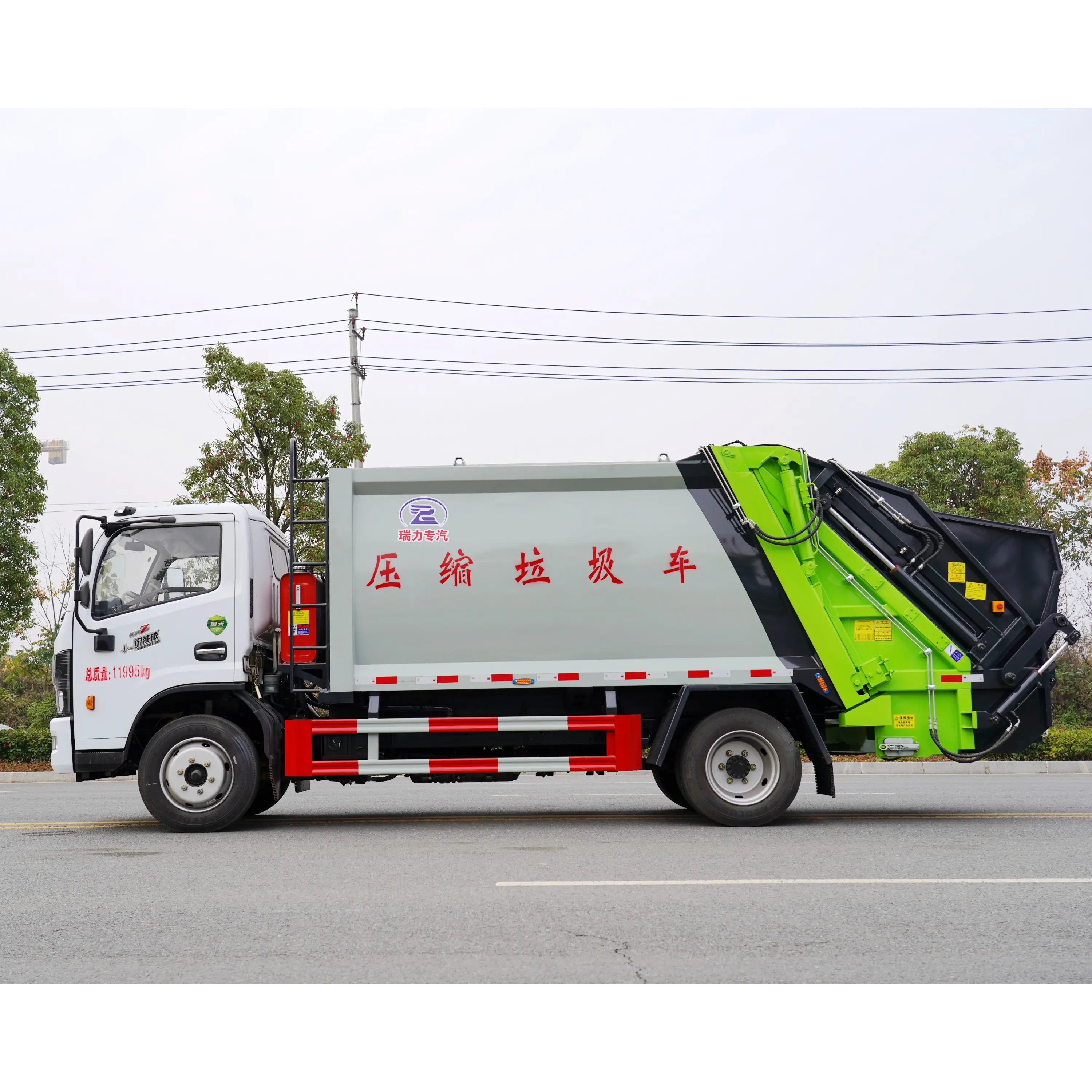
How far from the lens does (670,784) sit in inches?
414

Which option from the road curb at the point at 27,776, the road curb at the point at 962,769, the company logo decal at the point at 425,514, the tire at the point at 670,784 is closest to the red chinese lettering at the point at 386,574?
the company logo decal at the point at 425,514

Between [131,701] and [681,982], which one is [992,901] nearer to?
[681,982]

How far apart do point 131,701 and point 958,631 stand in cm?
711

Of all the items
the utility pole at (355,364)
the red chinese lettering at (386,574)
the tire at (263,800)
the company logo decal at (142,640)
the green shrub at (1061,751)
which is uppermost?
the utility pole at (355,364)

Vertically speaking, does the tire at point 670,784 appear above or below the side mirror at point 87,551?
below

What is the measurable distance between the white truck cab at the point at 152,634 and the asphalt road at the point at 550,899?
95 centimetres

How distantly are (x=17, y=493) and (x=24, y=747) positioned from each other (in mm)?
5127

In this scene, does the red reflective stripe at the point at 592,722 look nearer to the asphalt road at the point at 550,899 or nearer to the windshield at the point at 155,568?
the asphalt road at the point at 550,899

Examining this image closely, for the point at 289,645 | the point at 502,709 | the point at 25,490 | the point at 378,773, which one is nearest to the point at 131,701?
the point at 289,645

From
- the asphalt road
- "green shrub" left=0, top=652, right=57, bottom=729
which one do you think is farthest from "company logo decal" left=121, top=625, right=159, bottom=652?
"green shrub" left=0, top=652, right=57, bottom=729

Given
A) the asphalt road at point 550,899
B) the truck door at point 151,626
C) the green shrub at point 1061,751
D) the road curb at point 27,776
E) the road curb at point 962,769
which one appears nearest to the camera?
the asphalt road at point 550,899

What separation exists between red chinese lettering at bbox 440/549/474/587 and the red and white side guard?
119 cm

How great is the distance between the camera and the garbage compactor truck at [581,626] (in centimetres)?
929

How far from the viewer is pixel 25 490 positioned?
21.2 meters
